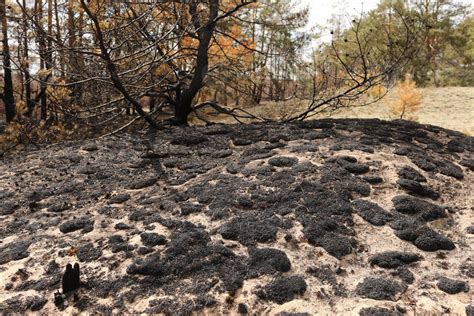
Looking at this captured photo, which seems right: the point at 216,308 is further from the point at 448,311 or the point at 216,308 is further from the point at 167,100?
the point at 167,100

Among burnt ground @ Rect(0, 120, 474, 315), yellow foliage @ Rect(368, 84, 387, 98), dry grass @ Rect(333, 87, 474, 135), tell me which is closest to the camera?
burnt ground @ Rect(0, 120, 474, 315)

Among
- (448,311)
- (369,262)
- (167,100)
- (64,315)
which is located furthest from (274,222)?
(167,100)

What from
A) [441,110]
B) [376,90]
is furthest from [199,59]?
[441,110]

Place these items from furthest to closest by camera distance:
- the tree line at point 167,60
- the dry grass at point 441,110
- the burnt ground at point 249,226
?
the dry grass at point 441,110, the tree line at point 167,60, the burnt ground at point 249,226

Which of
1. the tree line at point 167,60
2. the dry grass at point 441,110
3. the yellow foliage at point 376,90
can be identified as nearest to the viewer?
the tree line at point 167,60

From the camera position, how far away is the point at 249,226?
2.49 m

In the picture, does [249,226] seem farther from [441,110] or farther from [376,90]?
[441,110]

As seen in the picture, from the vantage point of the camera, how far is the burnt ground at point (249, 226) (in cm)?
→ 199

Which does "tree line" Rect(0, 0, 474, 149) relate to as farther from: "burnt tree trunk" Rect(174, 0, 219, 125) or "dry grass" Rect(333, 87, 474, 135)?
"dry grass" Rect(333, 87, 474, 135)

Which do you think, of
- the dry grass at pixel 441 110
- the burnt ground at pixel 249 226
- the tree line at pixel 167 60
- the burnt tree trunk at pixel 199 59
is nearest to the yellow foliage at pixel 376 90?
the tree line at pixel 167 60

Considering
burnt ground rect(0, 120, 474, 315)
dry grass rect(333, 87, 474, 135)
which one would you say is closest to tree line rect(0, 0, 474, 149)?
burnt ground rect(0, 120, 474, 315)

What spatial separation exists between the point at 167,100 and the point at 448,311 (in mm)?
4359

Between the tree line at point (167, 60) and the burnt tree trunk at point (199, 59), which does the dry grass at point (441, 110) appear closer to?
the tree line at point (167, 60)

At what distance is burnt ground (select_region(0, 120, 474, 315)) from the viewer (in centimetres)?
199
